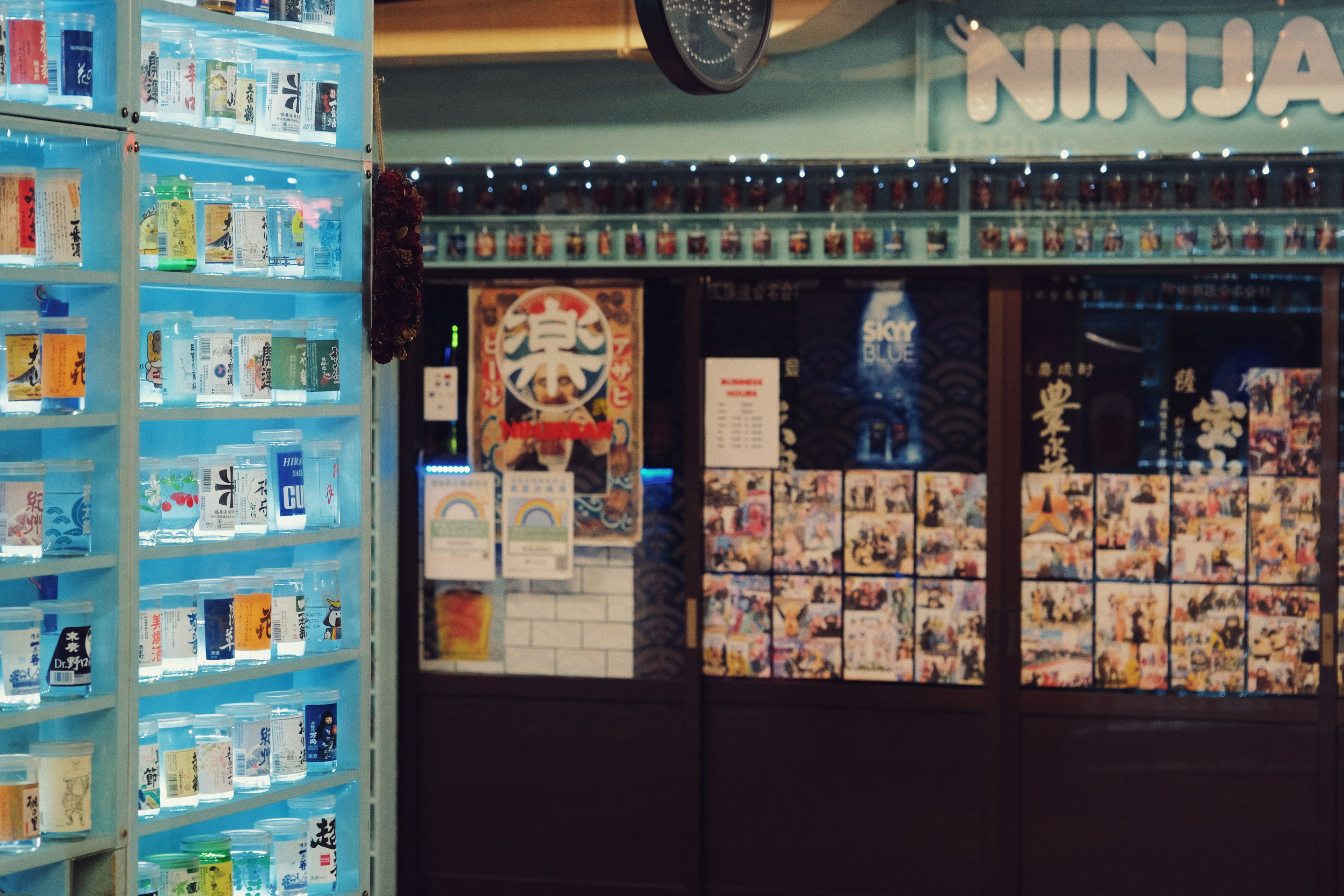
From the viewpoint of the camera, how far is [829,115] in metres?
4.70

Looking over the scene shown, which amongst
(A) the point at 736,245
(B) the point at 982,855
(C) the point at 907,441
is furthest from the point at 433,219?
(B) the point at 982,855

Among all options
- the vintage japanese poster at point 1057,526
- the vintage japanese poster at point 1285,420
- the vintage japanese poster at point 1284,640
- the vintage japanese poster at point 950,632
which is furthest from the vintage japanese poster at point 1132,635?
the vintage japanese poster at point 1285,420

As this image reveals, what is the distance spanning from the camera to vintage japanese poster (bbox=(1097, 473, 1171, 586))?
461 cm

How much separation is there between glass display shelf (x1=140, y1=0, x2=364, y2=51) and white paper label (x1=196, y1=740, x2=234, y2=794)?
1515 millimetres

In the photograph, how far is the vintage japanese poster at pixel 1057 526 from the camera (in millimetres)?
4625

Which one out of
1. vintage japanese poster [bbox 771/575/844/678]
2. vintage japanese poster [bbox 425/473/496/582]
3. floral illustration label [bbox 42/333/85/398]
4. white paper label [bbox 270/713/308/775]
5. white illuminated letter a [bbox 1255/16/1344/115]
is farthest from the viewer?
vintage japanese poster [bbox 425/473/496/582]

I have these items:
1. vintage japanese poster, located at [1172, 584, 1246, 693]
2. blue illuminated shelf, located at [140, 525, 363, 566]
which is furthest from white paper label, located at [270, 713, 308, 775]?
vintage japanese poster, located at [1172, 584, 1246, 693]

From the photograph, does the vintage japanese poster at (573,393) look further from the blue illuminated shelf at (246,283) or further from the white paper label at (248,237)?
the white paper label at (248,237)

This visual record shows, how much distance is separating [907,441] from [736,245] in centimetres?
91

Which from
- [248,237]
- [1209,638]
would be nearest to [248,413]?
[248,237]

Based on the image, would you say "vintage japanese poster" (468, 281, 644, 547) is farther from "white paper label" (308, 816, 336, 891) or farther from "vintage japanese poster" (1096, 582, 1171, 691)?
"white paper label" (308, 816, 336, 891)

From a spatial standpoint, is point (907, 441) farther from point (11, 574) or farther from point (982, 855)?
point (11, 574)

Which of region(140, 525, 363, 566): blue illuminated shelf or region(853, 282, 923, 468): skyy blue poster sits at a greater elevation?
region(853, 282, 923, 468): skyy blue poster

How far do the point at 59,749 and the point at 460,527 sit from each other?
2.33 m
